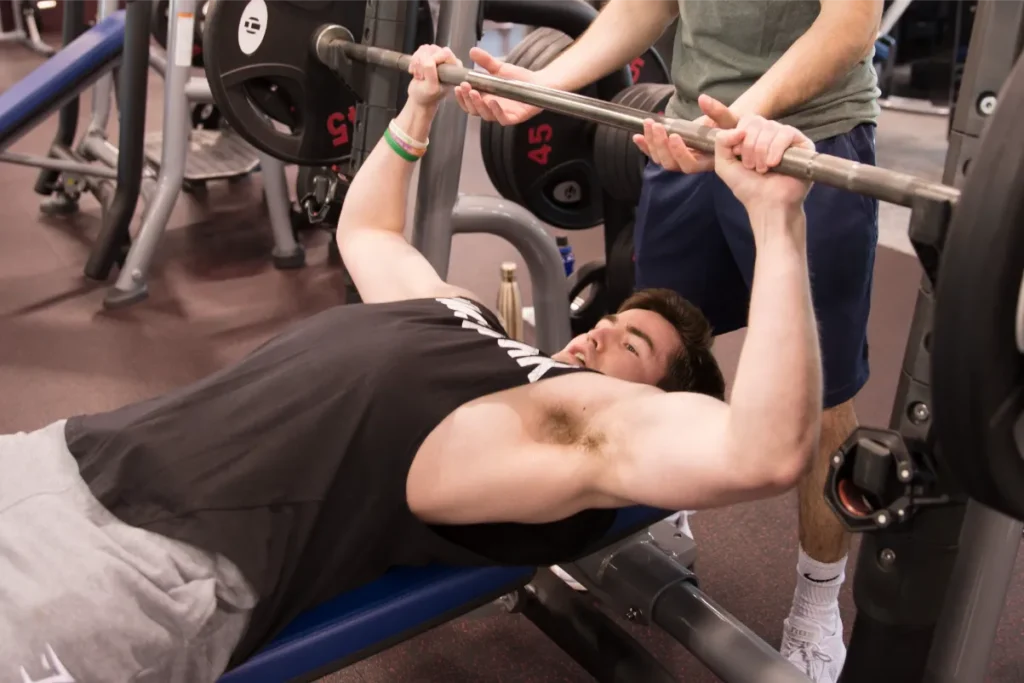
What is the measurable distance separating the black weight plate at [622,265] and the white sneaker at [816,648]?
0.95 meters

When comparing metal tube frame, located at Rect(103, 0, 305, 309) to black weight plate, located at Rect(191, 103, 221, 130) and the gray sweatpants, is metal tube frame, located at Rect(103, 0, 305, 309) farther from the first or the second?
the gray sweatpants

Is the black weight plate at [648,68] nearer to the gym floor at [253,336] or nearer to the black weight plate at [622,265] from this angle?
the black weight plate at [622,265]

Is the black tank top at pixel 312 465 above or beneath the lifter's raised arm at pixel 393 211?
beneath

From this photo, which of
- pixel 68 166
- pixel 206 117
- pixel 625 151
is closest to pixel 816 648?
pixel 625 151

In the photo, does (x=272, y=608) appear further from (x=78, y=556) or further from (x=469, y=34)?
(x=469, y=34)

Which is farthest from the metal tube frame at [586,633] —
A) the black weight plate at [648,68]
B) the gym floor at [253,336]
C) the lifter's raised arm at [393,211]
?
the black weight plate at [648,68]

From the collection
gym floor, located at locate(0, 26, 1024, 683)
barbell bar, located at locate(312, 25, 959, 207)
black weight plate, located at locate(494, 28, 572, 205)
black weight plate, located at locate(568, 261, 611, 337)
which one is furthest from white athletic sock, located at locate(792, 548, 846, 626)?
black weight plate, located at locate(494, 28, 572, 205)

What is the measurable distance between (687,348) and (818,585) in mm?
508

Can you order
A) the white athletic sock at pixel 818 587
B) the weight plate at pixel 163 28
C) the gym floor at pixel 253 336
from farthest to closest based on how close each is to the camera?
the weight plate at pixel 163 28
the gym floor at pixel 253 336
the white athletic sock at pixel 818 587

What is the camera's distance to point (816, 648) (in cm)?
164

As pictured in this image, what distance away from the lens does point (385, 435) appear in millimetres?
1209

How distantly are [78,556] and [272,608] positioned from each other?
9.2 inches

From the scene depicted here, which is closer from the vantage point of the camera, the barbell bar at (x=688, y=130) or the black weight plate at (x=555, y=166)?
the barbell bar at (x=688, y=130)

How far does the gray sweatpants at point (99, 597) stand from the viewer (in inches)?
40.5
